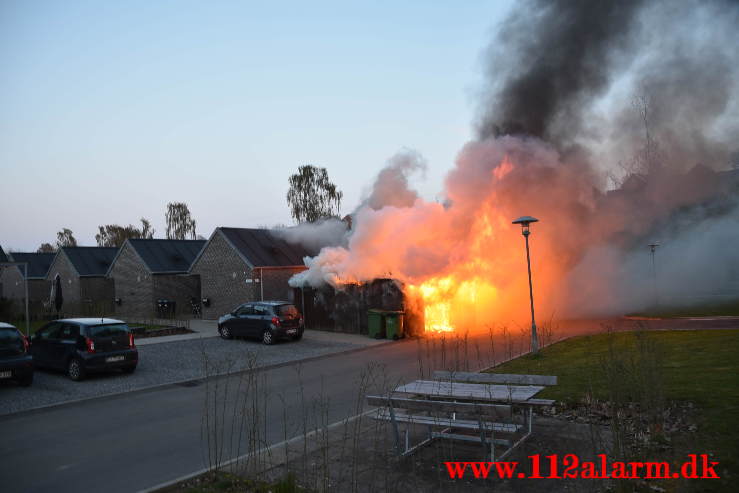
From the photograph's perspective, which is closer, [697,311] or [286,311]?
[286,311]

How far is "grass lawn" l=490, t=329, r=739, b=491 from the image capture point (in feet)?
21.4

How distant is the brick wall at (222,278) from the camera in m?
27.4

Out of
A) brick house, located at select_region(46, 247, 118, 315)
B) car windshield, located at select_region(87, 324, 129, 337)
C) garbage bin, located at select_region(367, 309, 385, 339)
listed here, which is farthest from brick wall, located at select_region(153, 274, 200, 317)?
car windshield, located at select_region(87, 324, 129, 337)

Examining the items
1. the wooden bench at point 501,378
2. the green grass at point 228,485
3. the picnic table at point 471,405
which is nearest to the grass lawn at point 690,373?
the wooden bench at point 501,378

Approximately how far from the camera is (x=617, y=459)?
5395 millimetres

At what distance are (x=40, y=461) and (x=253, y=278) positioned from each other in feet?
64.7

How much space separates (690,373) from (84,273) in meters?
36.2

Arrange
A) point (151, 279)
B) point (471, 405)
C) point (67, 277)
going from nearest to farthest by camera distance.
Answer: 1. point (471, 405)
2. point (151, 279)
3. point (67, 277)

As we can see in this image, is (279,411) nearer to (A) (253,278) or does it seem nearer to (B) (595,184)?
(A) (253,278)

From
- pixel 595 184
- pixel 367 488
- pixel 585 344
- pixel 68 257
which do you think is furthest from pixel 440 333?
pixel 68 257

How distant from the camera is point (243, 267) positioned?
27.4 metres

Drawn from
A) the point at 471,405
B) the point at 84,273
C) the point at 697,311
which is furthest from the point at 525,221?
the point at 84,273

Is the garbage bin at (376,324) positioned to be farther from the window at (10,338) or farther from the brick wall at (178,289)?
the brick wall at (178,289)

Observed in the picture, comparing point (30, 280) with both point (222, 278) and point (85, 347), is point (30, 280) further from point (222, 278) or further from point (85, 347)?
point (85, 347)
